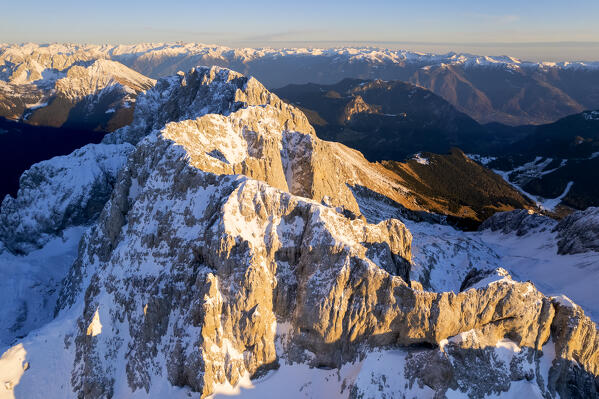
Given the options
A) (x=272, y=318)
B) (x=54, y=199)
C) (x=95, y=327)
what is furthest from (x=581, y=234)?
(x=54, y=199)

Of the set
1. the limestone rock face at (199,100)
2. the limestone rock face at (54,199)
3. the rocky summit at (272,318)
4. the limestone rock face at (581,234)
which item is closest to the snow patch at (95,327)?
the rocky summit at (272,318)

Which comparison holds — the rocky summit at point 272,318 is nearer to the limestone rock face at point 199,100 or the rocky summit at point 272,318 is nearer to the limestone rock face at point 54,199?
the limestone rock face at point 54,199

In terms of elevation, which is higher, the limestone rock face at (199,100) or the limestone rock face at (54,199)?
the limestone rock face at (199,100)

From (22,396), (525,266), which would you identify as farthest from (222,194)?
(525,266)

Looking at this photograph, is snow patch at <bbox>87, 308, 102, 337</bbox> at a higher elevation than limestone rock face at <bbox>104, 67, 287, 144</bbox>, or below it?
below

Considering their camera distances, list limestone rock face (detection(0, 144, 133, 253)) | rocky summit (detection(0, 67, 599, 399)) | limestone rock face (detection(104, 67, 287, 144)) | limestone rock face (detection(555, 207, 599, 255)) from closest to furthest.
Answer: rocky summit (detection(0, 67, 599, 399)) → limestone rock face (detection(555, 207, 599, 255)) → limestone rock face (detection(0, 144, 133, 253)) → limestone rock face (detection(104, 67, 287, 144))

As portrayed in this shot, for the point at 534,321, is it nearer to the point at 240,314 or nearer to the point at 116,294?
the point at 240,314

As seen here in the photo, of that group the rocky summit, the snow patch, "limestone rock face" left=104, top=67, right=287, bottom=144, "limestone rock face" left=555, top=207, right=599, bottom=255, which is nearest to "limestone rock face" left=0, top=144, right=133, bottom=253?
"limestone rock face" left=104, top=67, right=287, bottom=144

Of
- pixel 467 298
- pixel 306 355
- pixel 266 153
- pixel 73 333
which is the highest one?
pixel 266 153

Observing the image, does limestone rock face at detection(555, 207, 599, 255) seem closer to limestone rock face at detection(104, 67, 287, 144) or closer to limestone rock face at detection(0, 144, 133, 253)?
limestone rock face at detection(104, 67, 287, 144)
